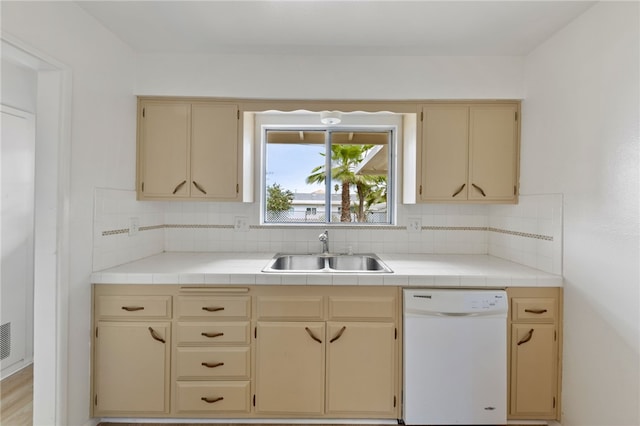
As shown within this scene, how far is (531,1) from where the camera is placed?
1.59m

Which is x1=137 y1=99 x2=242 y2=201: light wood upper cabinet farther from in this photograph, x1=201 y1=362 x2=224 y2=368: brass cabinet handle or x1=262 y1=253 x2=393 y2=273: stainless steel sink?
x1=201 y1=362 x2=224 y2=368: brass cabinet handle

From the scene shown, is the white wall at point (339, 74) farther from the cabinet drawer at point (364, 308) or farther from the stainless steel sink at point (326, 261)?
the cabinet drawer at point (364, 308)

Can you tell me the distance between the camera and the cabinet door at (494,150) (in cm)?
219

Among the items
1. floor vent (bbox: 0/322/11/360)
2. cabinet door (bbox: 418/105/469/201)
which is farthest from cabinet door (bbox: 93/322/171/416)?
cabinet door (bbox: 418/105/469/201)

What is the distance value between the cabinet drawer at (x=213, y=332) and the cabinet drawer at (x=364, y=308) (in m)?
0.52

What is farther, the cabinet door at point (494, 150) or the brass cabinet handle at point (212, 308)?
the cabinet door at point (494, 150)

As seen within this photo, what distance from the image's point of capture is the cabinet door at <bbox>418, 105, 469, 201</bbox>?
7.23 feet

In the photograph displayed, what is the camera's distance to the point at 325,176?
271 centimetres

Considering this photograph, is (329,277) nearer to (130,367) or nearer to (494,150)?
(130,367)

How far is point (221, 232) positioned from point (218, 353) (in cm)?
102

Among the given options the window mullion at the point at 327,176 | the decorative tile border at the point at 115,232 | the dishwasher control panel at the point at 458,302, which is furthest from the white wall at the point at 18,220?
the dishwasher control panel at the point at 458,302

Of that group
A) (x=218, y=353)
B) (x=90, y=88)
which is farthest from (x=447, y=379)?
(x=90, y=88)

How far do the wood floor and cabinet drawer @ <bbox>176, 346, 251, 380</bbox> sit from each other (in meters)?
0.99

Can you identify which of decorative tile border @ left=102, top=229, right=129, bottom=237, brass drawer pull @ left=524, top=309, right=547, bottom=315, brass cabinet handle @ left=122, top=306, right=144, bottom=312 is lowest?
brass cabinet handle @ left=122, top=306, right=144, bottom=312
